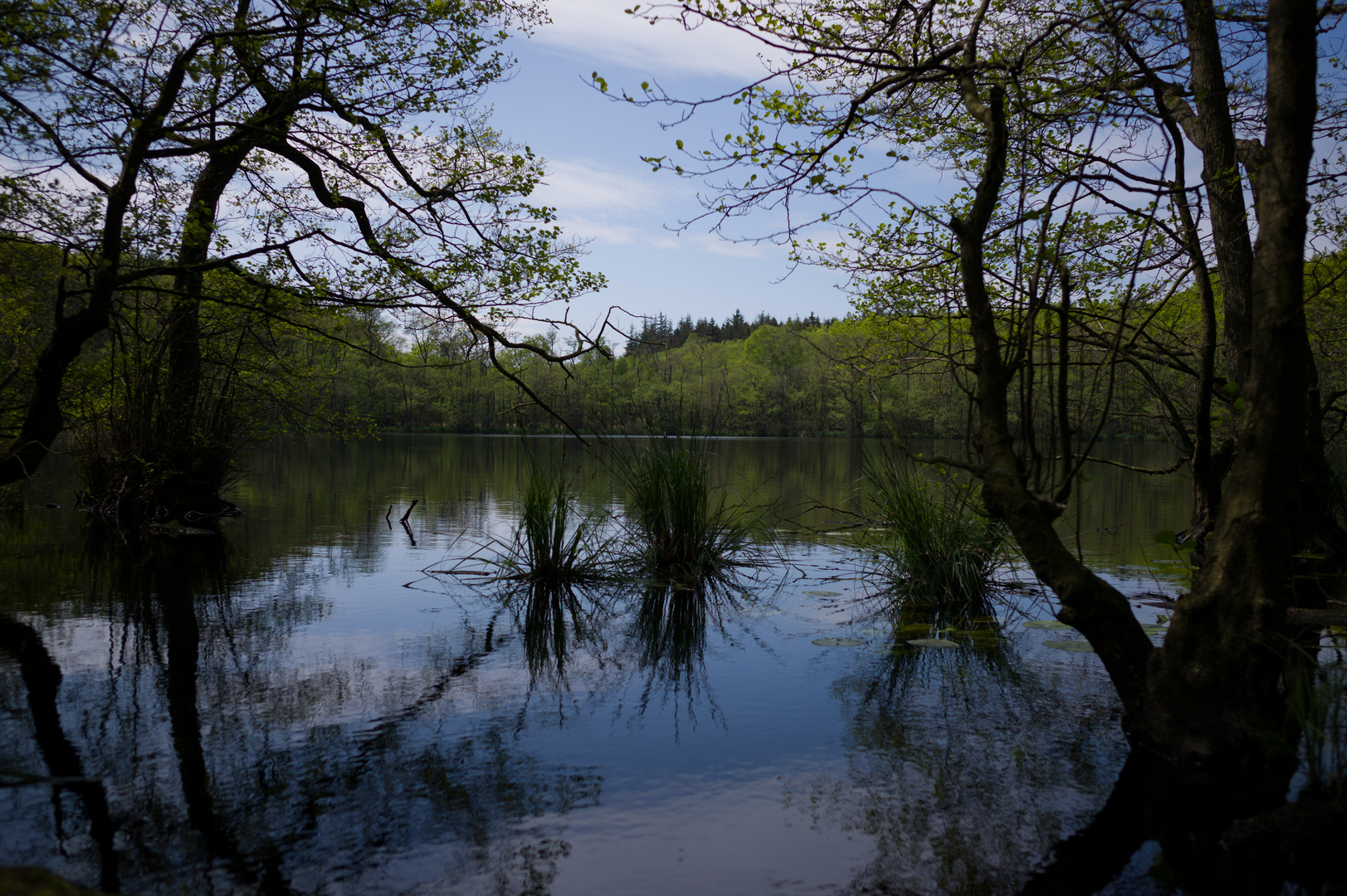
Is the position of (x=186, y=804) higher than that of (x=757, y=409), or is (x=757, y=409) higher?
(x=757, y=409)

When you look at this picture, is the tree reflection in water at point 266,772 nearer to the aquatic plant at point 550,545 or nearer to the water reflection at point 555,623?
the water reflection at point 555,623

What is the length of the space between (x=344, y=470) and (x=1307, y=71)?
2122 cm

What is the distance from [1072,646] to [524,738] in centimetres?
339

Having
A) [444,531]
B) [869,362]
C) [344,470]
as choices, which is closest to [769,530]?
Result: [869,362]

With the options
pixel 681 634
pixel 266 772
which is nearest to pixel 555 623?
pixel 681 634

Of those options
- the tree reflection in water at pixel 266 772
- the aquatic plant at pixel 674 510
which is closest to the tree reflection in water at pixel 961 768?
the tree reflection in water at pixel 266 772

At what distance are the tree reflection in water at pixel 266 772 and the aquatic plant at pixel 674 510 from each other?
98.3 inches

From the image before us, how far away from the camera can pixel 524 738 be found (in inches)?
139

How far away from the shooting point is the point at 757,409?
69812 millimetres

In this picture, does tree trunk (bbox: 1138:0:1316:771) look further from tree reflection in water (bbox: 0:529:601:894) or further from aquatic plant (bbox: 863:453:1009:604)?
aquatic plant (bbox: 863:453:1009:604)

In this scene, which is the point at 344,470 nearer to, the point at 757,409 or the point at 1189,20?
the point at 1189,20

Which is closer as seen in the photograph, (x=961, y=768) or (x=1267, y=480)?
(x=1267, y=480)

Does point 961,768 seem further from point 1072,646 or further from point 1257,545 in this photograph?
point 1072,646

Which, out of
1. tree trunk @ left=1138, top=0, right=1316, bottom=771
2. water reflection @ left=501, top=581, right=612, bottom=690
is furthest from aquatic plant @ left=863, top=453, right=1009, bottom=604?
tree trunk @ left=1138, top=0, right=1316, bottom=771
